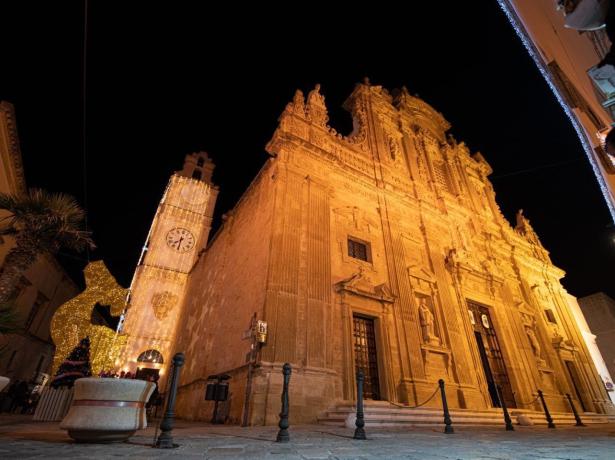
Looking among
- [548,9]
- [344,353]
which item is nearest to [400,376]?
[344,353]

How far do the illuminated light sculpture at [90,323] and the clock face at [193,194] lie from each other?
58.6 feet

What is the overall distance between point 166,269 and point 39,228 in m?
16.2

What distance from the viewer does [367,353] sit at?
10.3 metres

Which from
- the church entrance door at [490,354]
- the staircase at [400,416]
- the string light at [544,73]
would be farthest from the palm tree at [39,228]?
the church entrance door at [490,354]

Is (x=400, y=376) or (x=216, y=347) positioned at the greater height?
(x=216, y=347)

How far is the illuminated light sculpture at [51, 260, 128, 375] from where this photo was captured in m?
9.49

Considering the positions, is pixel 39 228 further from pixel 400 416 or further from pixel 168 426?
pixel 400 416

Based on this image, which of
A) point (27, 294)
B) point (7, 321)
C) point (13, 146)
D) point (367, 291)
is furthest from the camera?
point (27, 294)

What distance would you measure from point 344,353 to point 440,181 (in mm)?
13609

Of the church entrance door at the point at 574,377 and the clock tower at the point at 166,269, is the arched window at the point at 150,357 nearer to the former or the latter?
the clock tower at the point at 166,269

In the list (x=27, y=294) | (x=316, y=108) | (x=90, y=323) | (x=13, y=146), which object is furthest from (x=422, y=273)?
(x=27, y=294)

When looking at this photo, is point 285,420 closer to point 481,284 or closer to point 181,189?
point 481,284

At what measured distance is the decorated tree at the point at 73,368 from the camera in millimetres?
8656

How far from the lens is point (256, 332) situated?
8.02 meters
